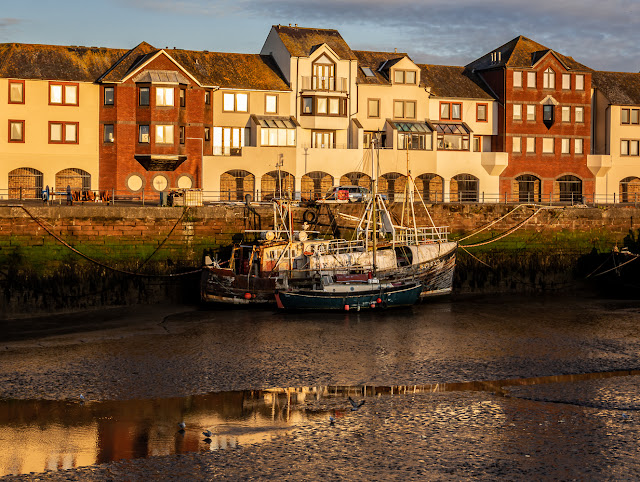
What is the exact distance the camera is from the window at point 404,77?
213ft

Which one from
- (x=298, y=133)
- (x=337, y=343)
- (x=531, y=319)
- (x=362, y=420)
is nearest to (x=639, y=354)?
(x=531, y=319)

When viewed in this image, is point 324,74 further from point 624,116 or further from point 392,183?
point 624,116

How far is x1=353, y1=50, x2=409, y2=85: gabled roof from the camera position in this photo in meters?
64.9

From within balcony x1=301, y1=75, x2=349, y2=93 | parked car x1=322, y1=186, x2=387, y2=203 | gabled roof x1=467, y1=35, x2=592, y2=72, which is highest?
gabled roof x1=467, y1=35, x2=592, y2=72

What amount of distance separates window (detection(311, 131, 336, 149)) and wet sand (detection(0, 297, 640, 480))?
25324 millimetres

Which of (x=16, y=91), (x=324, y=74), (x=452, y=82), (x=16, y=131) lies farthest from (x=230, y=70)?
(x=452, y=82)

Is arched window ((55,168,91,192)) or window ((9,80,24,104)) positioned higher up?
window ((9,80,24,104))

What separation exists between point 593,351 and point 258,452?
51.3 feet

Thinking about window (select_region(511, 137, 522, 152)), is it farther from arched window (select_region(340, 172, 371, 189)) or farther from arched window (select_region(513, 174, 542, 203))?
arched window (select_region(340, 172, 371, 189))

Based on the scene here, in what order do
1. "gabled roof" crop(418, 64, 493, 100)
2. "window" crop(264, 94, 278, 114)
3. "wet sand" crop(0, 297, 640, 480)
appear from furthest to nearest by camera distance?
"gabled roof" crop(418, 64, 493, 100), "window" crop(264, 94, 278, 114), "wet sand" crop(0, 297, 640, 480)

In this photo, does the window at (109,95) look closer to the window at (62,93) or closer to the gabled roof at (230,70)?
the window at (62,93)

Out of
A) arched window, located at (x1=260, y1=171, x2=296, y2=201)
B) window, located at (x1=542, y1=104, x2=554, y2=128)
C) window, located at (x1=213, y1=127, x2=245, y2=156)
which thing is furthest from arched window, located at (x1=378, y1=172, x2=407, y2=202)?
window, located at (x1=542, y1=104, x2=554, y2=128)

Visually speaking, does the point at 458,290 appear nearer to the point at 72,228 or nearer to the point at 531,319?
the point at 531,319

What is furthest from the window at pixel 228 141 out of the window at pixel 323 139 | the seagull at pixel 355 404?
the seagull at pixel 355 404
